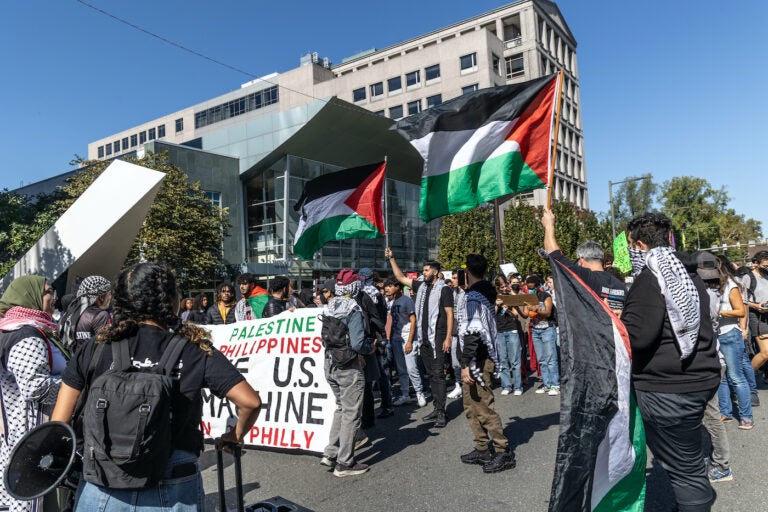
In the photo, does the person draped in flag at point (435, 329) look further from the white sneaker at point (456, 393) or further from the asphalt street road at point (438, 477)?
the white sneaker at point (456, 393)

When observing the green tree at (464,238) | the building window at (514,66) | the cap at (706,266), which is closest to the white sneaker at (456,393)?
the cap at (706,266)

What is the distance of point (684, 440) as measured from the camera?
9.88ft

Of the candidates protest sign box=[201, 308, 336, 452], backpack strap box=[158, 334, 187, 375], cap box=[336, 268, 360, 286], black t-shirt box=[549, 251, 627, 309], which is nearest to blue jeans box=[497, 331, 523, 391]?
cap box=[336, 268, 360, 286]

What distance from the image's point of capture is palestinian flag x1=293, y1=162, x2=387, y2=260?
328 inches

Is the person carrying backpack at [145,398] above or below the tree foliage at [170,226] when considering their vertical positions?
below

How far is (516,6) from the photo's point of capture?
55562 millimetres

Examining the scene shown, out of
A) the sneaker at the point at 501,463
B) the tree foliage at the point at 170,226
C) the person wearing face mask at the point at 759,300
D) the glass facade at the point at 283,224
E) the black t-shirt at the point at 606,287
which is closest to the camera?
the black t-shirt at the point at 606,287

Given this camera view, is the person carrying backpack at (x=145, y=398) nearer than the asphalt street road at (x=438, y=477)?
Yes

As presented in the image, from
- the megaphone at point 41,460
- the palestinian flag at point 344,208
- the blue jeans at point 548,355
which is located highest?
the palestinian flag at point 344,208

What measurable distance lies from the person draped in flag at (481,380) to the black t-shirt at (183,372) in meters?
3.11

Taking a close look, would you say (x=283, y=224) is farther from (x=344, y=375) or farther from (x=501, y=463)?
(x=501, y=463)

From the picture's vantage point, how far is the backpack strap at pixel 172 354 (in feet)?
6.96

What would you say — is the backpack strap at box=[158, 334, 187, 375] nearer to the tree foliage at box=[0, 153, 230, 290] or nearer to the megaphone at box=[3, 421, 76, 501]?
the megaphone at box=[3, 421, 76, 501]

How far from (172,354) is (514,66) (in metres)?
58.3
